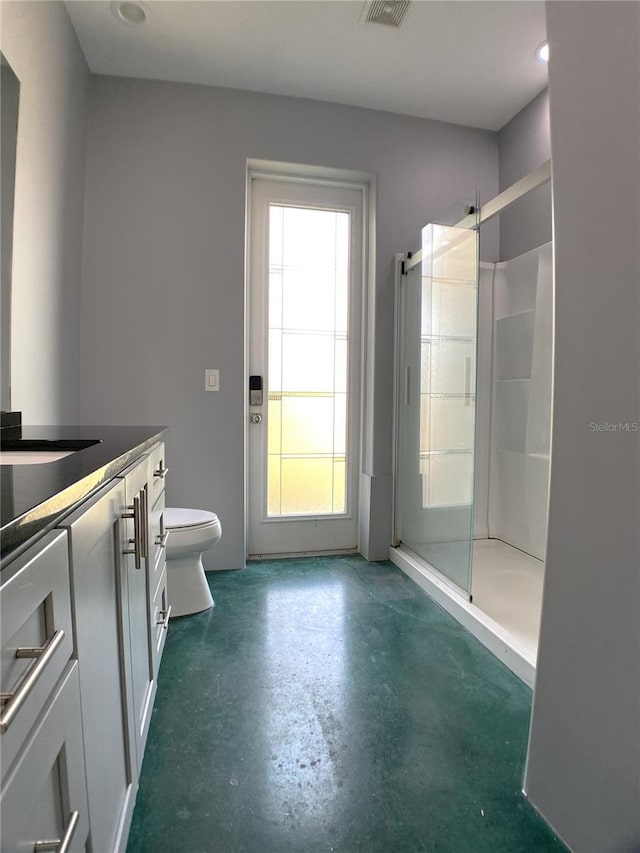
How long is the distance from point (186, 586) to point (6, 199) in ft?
5.49

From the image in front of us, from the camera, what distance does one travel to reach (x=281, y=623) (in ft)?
7.00

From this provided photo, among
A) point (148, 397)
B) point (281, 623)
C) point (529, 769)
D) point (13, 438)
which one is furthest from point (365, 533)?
point (13, 438)

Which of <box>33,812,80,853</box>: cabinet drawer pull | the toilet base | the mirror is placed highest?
the mirror

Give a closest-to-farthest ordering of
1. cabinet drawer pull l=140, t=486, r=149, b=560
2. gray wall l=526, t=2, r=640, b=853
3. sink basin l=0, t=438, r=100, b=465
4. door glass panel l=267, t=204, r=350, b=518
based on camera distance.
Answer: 1. gray wall l=526, t=2, r=640, b=853
2. cabinet drawer pull l=140, t=486, r=149, b=560
3. sink basin l=0, t=438, r=100, b=465
4. door glass panel l=267, t=204, r=350, b=518

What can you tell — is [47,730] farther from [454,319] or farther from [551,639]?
[454,319]

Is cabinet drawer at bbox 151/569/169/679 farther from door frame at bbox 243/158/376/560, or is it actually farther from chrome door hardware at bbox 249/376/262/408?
chrome door hardware at bbox 249/376/262/408

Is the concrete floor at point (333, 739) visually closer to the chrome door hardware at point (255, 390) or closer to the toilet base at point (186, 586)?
the toilet base at point (186, 586)

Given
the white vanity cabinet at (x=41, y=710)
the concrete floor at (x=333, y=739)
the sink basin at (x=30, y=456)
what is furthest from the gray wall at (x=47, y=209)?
the white vanity cabinet at (x=41, y=710)

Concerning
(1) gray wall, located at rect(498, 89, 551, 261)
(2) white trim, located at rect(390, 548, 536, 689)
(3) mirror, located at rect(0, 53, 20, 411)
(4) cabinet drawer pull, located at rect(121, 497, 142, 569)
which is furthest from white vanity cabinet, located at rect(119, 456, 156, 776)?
(1) gray wall, located at rect(498, 89, 551, 261)

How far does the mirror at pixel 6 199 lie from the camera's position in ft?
5.01

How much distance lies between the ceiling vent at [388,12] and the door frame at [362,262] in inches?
29.7

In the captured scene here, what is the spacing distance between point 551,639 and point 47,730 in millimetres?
1065

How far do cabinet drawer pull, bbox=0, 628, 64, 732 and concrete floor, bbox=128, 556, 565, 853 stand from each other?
843 mm

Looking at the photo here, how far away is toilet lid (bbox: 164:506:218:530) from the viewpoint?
2.10 meters
